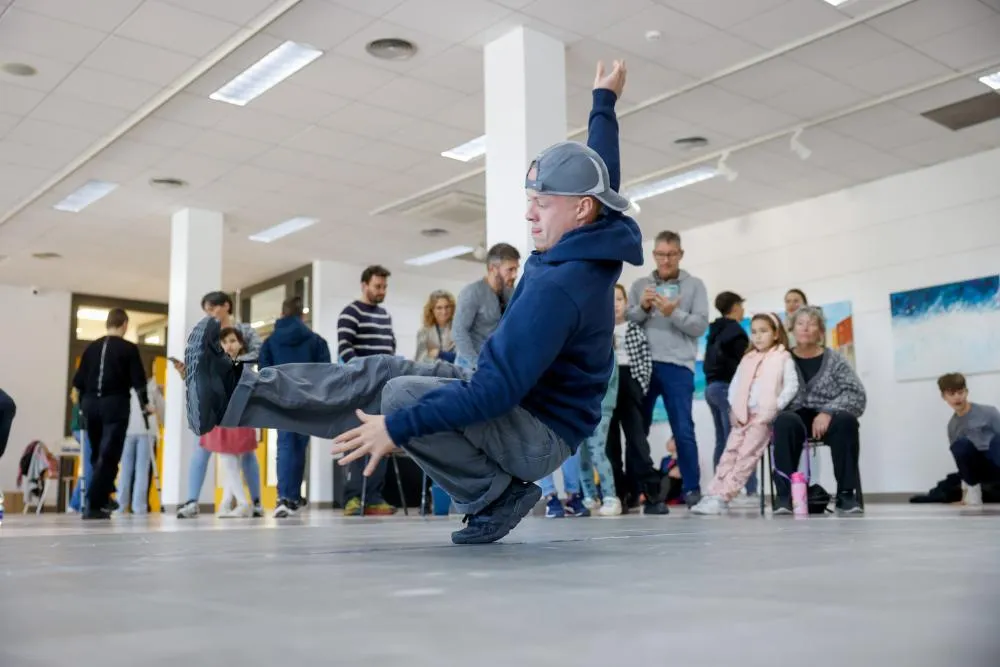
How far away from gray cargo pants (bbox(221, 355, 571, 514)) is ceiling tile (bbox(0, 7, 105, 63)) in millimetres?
4849

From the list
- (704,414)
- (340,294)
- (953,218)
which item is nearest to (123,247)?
(340,294)

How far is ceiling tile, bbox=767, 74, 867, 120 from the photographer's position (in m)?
7.32

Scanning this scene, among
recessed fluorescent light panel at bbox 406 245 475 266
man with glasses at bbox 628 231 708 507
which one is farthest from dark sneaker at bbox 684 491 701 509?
recessed fluorescent light panel at bbox 406 245 475 266

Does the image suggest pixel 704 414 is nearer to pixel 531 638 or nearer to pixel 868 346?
pixel 868 346

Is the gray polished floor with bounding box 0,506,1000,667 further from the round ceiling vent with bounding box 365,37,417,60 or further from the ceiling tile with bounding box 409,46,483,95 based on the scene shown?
the ceiling tile with bounding box 409,46,483,95

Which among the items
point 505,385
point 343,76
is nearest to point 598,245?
point 505,385

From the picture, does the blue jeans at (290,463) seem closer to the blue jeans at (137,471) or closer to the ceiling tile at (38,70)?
the blue jeans at (137,471)

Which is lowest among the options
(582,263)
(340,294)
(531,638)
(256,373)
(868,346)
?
(531,638)

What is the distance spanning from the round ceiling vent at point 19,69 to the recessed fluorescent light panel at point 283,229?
4.20 metres

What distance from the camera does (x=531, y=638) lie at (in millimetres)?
845

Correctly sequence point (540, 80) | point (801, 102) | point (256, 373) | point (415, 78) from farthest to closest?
point (801, 102), point (415, 78), point (540, 80), point (256, 373)

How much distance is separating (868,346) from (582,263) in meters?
8.42

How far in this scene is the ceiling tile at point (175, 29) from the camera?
19.6ft

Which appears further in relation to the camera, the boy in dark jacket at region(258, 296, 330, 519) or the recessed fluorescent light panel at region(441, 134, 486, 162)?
the recessed fluorescent light panel at region(441, 134, 486, 162)
